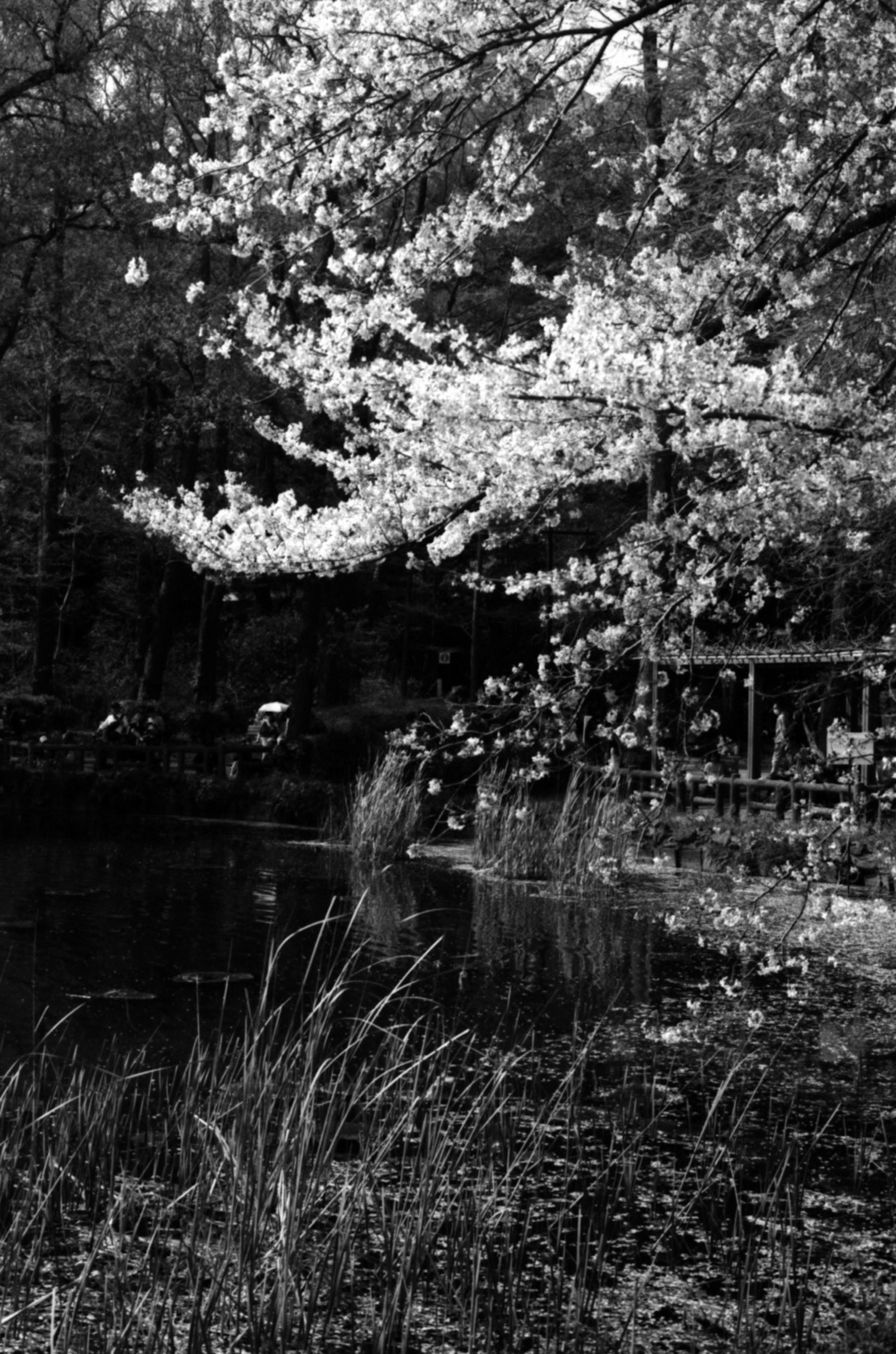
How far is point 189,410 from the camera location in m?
23.2

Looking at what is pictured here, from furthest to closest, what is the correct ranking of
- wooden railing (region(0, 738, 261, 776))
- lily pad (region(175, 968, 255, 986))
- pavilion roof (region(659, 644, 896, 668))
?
1. wooden railing (region(0, 738, 261, 776))
2. pavilion roof (region(659, 644, 896, 668))
3. lily pad (region(175, 968, 255, 986))

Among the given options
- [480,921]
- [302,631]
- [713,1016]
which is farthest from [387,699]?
[713,1016]

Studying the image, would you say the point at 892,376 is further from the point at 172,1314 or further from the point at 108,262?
the point at 108,262

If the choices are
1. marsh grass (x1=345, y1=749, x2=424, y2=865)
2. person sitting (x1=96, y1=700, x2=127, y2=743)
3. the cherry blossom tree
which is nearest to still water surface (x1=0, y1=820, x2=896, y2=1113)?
marsh grass (x1=345, y1=749, x2=424, y2=865)

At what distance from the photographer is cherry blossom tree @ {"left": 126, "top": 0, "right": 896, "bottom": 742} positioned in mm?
4586

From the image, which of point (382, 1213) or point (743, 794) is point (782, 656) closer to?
point (743, 794)

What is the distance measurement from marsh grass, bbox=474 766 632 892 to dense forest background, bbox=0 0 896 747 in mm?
1775

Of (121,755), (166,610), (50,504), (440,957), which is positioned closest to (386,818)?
(440,957)

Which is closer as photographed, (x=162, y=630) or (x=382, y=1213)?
(x=382, y=1213)

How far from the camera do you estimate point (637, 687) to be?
577cm

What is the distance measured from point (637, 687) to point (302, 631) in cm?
1932

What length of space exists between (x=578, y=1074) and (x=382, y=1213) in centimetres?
253

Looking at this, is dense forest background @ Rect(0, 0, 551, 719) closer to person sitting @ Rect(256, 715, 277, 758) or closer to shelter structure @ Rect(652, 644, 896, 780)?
person sitting @ Rect(256, 715, 277, 758)

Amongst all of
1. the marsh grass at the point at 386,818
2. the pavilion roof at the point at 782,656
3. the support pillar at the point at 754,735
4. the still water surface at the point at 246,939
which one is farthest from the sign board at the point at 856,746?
the marsh grass at the point at 386,818
